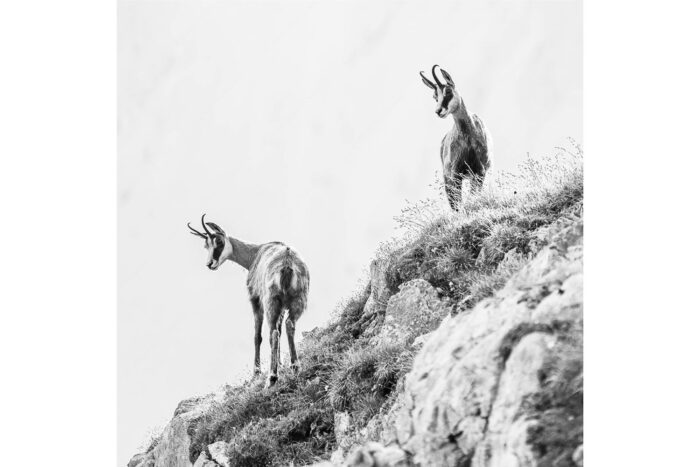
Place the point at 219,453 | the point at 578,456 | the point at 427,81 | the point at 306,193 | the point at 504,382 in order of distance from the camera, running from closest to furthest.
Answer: the point at 578,456 → the point at 504,382 → the point at 219,453 → the point at 427,81 → the point at 306,193

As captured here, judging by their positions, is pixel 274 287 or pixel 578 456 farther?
pixel 274 287

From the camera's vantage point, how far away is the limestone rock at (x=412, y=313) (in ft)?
21.7

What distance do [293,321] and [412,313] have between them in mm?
1234

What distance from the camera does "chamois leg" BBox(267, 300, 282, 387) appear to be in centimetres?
749

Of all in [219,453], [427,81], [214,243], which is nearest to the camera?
[219,453]

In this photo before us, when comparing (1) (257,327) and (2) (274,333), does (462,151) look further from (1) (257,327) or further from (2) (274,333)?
(1) (257,327)

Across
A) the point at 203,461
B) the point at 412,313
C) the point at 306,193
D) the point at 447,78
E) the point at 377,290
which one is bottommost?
the point at 203,461

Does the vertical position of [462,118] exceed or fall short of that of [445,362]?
it exceeds it

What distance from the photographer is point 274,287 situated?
7.58 m

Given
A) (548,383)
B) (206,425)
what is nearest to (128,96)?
(206,425)

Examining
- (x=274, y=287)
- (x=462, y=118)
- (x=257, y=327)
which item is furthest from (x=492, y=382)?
(x=257, y=327)

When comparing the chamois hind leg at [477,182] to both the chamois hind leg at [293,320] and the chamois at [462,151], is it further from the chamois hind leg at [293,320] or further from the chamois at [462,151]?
the chamois hind leg at [293,320]

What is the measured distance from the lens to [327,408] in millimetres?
6840
